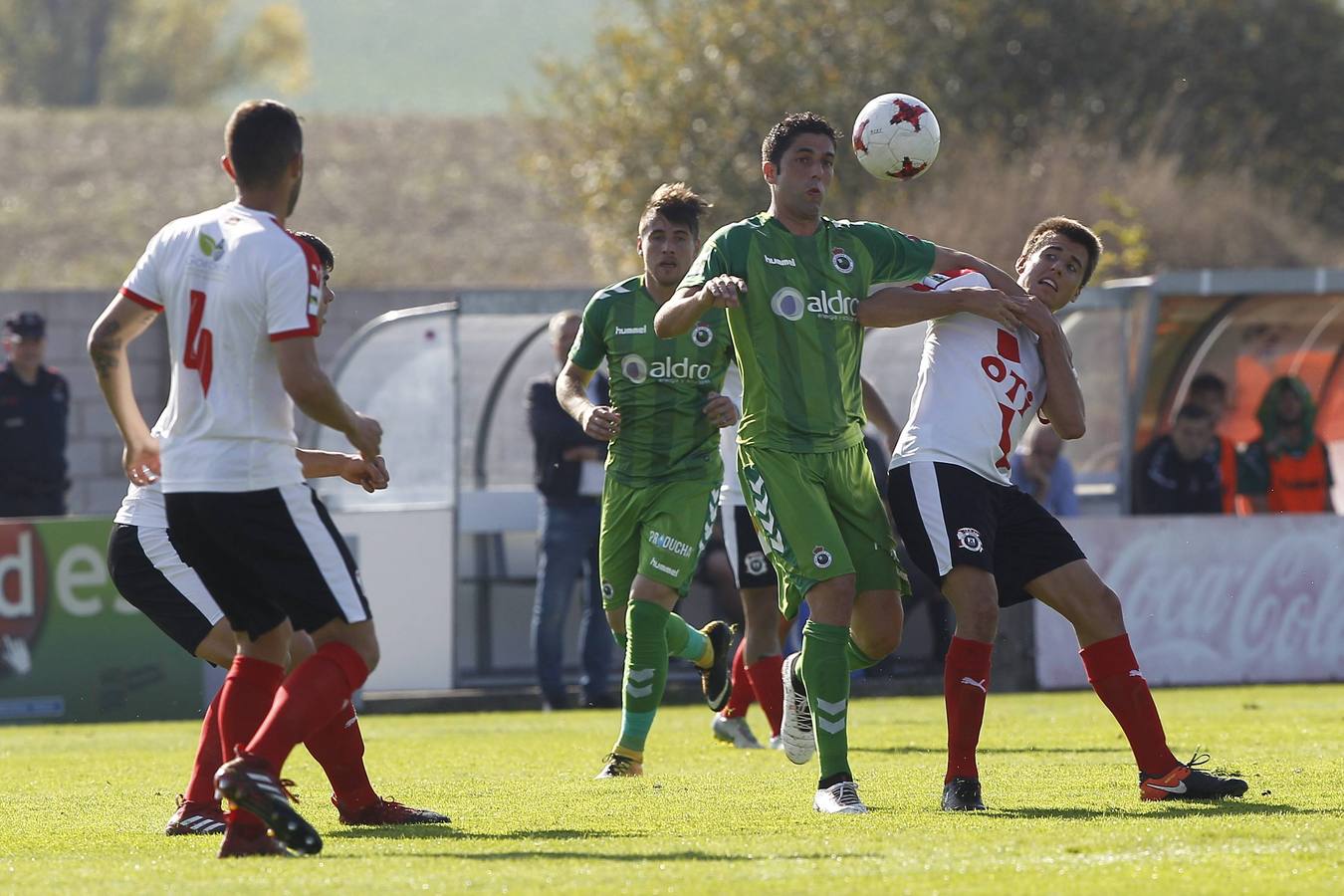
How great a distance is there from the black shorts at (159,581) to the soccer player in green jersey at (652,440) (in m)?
1.60

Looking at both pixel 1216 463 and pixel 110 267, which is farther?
pixel 110 267

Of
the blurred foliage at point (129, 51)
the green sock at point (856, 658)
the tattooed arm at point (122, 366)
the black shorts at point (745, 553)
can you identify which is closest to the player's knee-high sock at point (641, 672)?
the green sock at point (856, 658)

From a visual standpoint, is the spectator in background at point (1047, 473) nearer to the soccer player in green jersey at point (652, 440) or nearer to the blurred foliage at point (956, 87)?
the soccer player in green jersey at point (652, 440)

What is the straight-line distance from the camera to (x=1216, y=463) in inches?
596

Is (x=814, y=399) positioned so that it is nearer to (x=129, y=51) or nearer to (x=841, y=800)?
(x=841, y=800)

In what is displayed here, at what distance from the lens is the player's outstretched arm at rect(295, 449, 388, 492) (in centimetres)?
646

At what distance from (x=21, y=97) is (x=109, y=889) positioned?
6520 centimetres

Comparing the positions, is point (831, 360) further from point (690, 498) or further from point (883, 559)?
point (690, 498)

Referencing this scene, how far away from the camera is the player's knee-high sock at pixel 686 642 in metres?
8.62

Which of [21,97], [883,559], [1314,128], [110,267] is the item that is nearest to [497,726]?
[883,559]

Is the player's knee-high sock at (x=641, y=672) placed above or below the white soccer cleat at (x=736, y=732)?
above

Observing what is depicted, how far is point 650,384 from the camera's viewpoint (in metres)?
8.37

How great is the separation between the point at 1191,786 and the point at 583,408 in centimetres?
266

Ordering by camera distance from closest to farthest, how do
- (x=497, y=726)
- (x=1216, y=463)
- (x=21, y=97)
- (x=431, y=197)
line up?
(x=497, y=726)
(x=1216, y=463)
(x=431, y=197)
(x=21, y=97)
